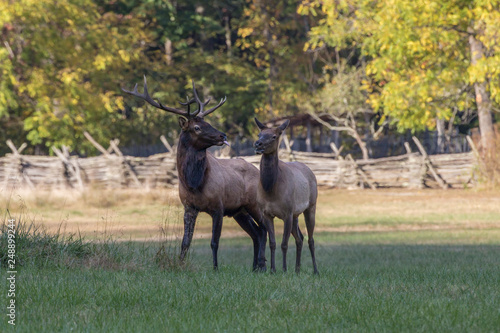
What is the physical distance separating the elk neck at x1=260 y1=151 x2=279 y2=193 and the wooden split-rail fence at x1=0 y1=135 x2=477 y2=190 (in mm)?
22948

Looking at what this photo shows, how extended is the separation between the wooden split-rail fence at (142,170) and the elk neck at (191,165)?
22.6 m

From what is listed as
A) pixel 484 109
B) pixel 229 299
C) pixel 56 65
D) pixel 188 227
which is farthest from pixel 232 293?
pixel 56 65

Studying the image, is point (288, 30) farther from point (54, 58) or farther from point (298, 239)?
point (298, 239)

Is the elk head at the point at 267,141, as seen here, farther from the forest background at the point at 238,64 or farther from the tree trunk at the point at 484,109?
the tree trunk at the point at 484,109

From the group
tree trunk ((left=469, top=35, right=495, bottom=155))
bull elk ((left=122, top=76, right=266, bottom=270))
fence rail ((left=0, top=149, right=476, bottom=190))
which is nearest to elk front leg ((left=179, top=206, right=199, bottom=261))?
bull elk ((left=122, top=76, right=266, bottom=270))

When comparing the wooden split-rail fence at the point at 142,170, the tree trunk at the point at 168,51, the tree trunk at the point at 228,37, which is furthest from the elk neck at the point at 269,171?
the tree trunk at the point at 228,37

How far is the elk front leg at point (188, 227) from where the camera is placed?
10.8 m

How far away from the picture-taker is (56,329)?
632cm

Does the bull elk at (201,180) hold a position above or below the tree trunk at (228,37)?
below

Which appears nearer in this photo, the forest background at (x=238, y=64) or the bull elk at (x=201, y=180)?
the bull elk at (x=201, y=180)

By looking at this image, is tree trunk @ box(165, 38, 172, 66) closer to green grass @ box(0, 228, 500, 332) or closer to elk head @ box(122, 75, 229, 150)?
elk head @ box(122, 75, 229, 150)

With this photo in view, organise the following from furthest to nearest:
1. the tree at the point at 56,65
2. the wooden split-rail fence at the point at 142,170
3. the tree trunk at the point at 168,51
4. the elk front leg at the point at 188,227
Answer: the tree trunk at the point at 168,51, the wooden split-rail fence at the point at 142,170, the tree at the point at 56,65, the elk front leg at the point at 188,227

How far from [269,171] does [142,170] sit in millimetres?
24737

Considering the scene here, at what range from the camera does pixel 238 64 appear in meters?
46.8
